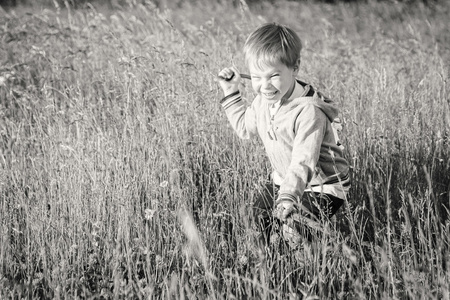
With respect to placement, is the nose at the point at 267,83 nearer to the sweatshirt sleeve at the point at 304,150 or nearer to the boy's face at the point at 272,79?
the boy's face at the point at 272,79

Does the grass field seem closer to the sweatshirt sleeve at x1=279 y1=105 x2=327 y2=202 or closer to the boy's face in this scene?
the sweatshirt sleeve at x1=279 y1=105 x2=327 y2=202

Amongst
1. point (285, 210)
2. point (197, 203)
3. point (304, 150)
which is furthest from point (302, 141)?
point (197, 203)

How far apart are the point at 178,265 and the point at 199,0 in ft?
39.9

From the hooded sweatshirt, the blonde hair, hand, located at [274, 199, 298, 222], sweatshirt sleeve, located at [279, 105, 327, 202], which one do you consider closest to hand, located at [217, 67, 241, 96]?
the hooded sweatshirt

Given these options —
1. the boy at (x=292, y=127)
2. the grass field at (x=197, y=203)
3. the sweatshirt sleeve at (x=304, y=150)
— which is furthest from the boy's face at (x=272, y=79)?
the grass field at (x=197, y=203)

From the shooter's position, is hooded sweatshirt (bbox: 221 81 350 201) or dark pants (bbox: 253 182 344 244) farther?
dark pants (bbox: 253 182 344 244)

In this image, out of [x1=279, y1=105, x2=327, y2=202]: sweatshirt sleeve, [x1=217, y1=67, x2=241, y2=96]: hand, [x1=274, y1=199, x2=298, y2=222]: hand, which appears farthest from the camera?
[x1=217, y1=67, x2=241, y2=96]: hand

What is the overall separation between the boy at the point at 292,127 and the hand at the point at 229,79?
0.68 ft

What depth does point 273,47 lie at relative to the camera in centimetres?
263

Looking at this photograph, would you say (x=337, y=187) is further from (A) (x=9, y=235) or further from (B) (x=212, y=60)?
(B) (x=212, y=60)

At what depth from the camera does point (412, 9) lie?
12.6m

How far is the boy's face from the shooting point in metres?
2.64

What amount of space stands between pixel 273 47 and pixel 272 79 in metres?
0.14

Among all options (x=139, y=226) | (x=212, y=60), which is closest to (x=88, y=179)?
(x=139, y=226)
